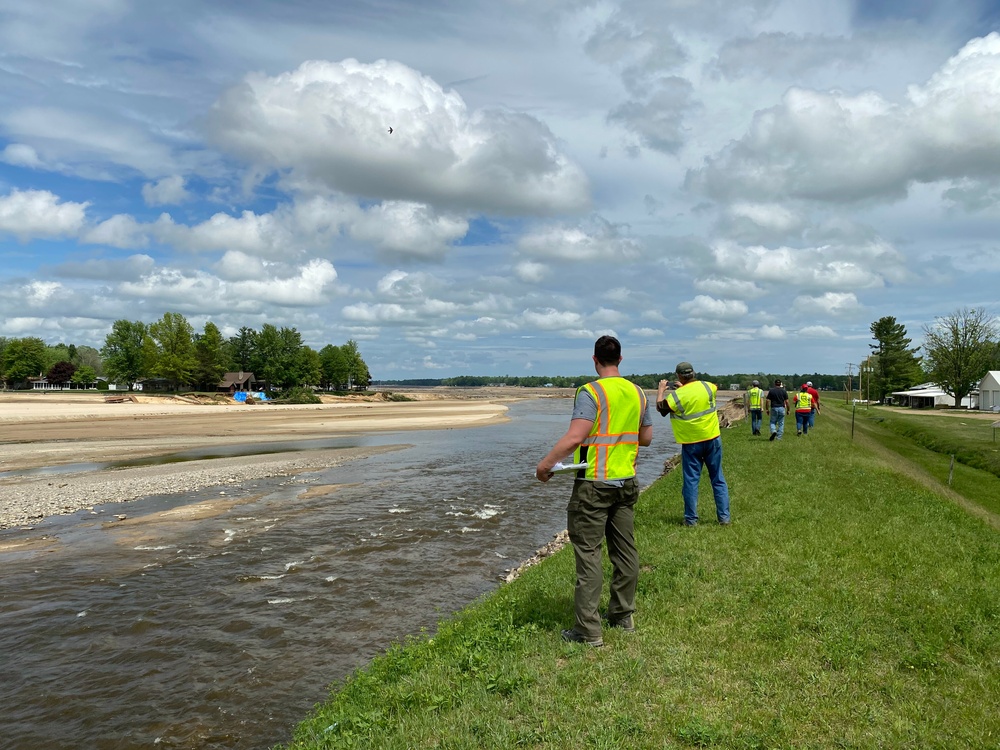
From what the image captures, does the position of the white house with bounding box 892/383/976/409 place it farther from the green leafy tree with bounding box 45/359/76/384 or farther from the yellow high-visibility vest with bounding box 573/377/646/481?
the green leafy tree with bounding box 45/359/76/384

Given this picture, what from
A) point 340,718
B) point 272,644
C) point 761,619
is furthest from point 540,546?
point 340,718

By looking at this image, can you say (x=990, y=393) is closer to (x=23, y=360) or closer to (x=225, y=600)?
(x=225, y=600)

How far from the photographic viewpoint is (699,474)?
31.4 ft

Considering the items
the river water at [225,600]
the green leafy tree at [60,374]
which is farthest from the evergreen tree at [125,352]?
the river water at [225,600]

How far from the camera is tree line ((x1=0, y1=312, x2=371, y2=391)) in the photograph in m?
102

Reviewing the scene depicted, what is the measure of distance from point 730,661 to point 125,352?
5348 inches

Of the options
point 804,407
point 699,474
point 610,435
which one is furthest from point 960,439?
point 610,435

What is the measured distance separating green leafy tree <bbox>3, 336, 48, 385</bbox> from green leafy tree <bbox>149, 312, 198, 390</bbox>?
137ft

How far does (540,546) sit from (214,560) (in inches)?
251

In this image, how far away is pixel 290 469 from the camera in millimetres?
24094

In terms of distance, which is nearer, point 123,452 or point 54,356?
point 123,452

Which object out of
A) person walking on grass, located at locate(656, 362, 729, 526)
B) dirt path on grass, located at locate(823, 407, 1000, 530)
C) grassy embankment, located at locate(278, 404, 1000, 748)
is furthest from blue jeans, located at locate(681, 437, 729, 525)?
dirt path on grass, located at locate(823, 407, 1000, 530)

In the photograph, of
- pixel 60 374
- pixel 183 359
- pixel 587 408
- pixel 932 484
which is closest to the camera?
pixel 587 408

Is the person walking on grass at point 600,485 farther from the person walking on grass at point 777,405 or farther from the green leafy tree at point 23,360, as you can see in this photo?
the green leafy tree at point 23,360
